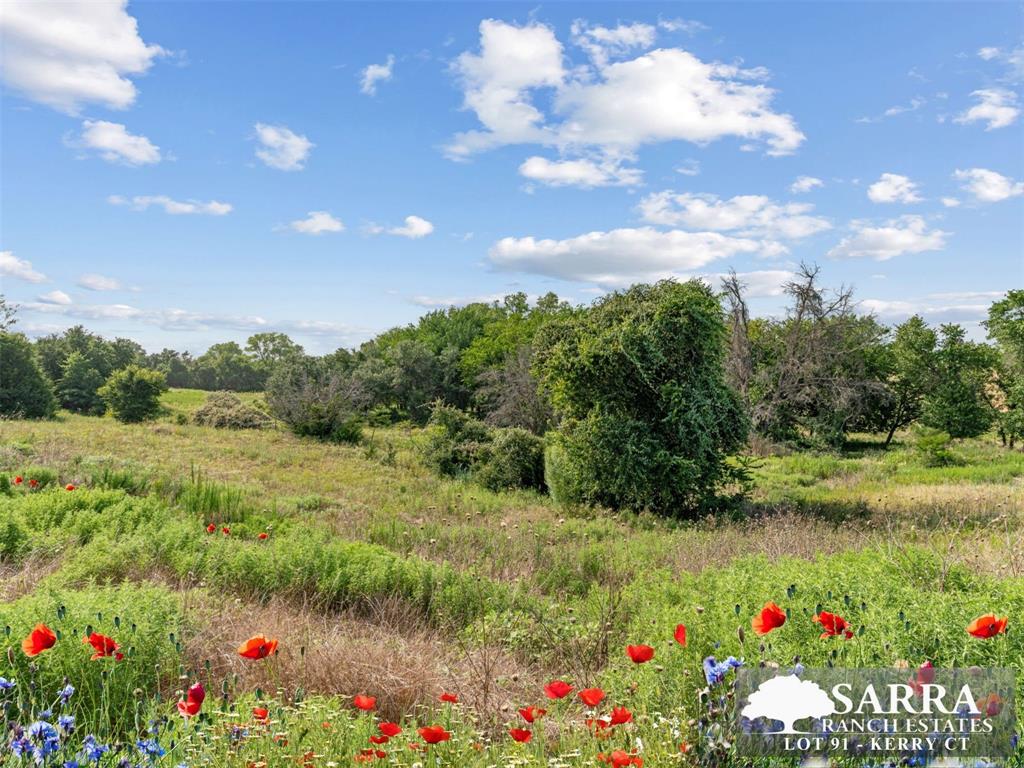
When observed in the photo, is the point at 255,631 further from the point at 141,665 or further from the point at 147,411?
the point at 147,411

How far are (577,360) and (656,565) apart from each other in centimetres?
750

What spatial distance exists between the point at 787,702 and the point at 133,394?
36282 millimetres

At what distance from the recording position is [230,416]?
101 ft

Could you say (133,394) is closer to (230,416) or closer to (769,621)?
(230,416)

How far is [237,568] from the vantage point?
20.0 feet

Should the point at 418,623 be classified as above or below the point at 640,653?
below

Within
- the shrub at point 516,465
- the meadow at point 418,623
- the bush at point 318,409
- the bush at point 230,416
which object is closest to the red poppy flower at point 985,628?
the meadow at point 418,623

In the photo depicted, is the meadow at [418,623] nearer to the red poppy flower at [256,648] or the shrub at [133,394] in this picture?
the red poppy flower at [256,648]

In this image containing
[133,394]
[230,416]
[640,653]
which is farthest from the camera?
[133,394]

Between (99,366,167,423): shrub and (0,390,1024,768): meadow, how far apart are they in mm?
23259

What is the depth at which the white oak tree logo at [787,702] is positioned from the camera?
2.17 m

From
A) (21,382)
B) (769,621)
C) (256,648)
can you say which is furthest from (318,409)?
(769,621)

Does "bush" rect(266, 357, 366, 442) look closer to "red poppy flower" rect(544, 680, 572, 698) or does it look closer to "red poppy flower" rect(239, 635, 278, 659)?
"red poppy flower" rect(239, 635, 278, 659)

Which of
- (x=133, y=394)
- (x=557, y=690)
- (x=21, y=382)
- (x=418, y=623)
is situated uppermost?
(x=21, y=382)
